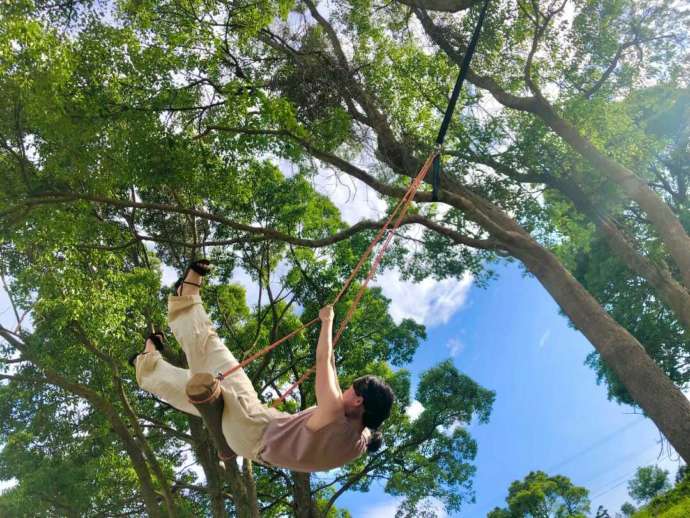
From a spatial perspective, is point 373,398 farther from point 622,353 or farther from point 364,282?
point 622,353

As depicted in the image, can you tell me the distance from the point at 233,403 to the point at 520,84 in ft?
20.8

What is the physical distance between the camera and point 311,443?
250 centimetres

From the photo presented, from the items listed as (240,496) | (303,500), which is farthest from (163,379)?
(303,500)

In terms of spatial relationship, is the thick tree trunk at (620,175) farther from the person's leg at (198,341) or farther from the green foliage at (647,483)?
the green foliage at (647,483)

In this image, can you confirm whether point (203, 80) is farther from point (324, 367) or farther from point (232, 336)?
point (232, 336)

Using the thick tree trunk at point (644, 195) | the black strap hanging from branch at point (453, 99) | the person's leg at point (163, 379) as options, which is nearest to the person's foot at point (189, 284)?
the person's leg at point (163, 379)

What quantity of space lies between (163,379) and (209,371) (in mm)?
428

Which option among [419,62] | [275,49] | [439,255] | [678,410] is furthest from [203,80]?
[678,410]

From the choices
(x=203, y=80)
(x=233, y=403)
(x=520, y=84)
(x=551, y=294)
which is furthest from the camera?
(x=520, y=84)

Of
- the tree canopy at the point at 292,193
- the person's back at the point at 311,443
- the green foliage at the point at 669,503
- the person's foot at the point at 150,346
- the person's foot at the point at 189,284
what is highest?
the tree canopy at the point at 292,193

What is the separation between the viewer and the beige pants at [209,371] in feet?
9.14

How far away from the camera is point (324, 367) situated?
Result: 252 centimetres

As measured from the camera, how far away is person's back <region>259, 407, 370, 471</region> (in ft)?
8.23

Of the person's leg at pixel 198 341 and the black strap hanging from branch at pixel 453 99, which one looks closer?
the person's leg at pixel 198 341
